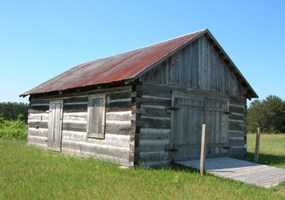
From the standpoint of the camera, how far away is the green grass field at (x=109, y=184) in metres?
8.16

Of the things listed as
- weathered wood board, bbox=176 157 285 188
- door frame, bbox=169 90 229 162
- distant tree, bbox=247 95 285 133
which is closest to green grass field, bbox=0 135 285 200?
weathered wood board, bbox=176 157 285 188

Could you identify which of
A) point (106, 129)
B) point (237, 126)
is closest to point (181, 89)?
point (106, 129)

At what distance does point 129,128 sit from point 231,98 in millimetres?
6145

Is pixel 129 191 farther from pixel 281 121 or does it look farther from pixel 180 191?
pixel 281 121

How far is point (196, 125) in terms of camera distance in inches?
568

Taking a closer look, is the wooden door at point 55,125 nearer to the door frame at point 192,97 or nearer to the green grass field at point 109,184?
the green grass field at point 109,184

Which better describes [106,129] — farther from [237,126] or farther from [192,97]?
[237,126]

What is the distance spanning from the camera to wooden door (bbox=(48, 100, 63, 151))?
670 inches

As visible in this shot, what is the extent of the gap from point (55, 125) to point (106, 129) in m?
4.74

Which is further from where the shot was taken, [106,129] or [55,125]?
[55,125]

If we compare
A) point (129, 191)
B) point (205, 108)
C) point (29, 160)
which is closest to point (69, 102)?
point (29, 160)

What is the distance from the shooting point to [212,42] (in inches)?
606

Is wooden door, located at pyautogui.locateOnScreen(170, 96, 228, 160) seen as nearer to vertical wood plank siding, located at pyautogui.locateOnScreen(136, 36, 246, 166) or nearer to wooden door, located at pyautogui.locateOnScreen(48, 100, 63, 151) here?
vertical wood plank siding, located at pyautogui.locateOnScreen(136, 36, 246, 166)

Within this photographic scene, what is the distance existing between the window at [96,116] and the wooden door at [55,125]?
288cm
